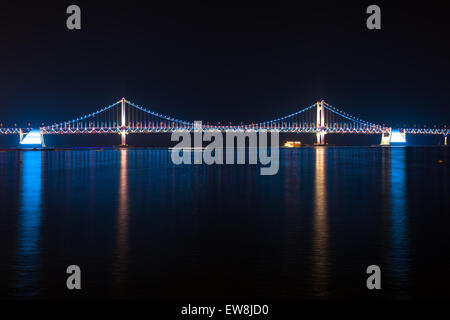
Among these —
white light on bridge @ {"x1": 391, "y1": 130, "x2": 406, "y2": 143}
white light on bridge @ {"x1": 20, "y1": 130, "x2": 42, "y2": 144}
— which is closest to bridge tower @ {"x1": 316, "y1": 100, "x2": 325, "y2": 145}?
white light on bridge @ {"x1": 391, "y1": 130, "x2": 406, "y2": 143}

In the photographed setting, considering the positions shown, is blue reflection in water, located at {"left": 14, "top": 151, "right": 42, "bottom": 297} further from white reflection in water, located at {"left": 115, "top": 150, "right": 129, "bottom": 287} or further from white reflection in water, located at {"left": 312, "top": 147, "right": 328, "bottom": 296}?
white reflection in water, located at {"left": 312, "top": 147, "right": 328, "bottom": 296}

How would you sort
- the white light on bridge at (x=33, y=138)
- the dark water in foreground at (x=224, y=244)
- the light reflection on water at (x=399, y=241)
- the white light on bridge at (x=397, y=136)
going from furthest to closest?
the white light on bridge at (x=397, y=136) → the white light on bridge at (x=33, y=138) → the light reflection on water at (x=399, y=241) → the dark water in foreground at (x=224, y=244)

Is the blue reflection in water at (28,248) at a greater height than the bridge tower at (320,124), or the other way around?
the bridge tower at (320,124)

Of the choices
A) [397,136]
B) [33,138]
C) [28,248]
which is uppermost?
[397,136]

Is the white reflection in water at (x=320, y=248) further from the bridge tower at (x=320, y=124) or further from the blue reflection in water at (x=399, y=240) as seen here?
the bridge tower at (x=320, y=124)

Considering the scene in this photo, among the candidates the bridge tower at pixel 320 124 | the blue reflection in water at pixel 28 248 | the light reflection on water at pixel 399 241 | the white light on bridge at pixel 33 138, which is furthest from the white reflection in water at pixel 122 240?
the bridge tower at pixel 320 124

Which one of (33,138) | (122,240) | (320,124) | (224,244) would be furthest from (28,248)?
(320,124)

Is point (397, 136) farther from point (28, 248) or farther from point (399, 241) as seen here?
point (28, 248)

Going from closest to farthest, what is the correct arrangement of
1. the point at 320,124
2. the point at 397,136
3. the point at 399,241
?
the point at 399,241 → the point at 320,124 → the point at 397,136
